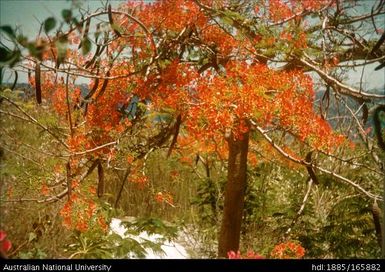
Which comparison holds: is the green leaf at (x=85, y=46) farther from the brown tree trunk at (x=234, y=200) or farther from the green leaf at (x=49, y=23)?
the brown tree trunk at (x=234, y=200)

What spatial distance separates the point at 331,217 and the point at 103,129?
10.9 ft

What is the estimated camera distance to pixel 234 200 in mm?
4848

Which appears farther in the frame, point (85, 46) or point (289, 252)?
point (289, 252)

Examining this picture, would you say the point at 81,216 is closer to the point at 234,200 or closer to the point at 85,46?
the point at 234,200

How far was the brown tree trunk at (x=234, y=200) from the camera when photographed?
4816 mm

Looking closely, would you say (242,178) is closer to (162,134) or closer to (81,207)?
(162,134)

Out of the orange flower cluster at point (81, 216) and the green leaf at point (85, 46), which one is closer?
the green leaf at point (85, 46)

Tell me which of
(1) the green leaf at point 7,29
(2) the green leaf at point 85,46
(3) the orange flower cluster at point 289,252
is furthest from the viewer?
(3) the orange flower cluster at point 289,252

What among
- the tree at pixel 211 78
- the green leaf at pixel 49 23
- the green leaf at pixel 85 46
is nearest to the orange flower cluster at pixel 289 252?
the tree at pixel 211 78

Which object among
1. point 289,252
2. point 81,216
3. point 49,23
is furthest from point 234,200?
point 49,23

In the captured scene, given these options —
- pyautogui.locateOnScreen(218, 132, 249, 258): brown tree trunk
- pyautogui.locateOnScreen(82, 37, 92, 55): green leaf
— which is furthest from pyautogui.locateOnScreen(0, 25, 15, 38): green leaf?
pyautogui.locateOnScreen(218, 132, 249, 258): brown tree trunk

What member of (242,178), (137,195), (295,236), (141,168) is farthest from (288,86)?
(137,195)

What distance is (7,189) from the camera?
4.30 meters

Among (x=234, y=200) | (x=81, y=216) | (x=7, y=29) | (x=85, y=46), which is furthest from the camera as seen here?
(x=234, y=200)
